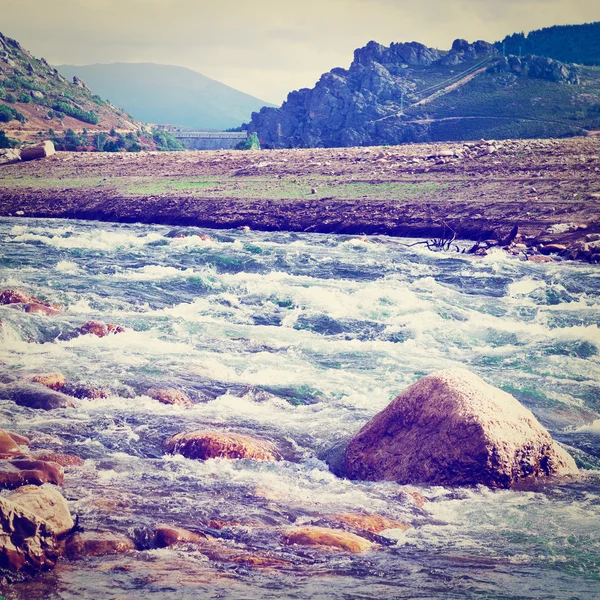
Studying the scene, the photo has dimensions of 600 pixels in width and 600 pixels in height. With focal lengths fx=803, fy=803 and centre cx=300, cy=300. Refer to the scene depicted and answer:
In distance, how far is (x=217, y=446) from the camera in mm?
10055

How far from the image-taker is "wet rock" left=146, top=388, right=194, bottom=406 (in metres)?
12.1

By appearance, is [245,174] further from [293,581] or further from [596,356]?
[293,581]

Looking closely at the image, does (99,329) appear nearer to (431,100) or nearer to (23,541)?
(23,541)

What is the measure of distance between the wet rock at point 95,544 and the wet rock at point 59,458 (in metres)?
1.93

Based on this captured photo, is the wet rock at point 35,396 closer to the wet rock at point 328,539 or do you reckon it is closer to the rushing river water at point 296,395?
the rushing river water at point 296,395

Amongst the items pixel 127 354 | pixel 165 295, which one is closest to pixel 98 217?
pixel 165 295

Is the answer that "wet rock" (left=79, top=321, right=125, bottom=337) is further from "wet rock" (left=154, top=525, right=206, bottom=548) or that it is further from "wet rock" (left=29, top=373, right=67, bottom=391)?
"wet rock" (left=154, top=525, right=206, bottom=548)

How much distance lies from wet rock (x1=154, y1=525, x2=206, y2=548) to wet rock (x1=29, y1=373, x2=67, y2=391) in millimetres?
5023

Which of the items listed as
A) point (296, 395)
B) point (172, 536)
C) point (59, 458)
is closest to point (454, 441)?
point (172, 536)

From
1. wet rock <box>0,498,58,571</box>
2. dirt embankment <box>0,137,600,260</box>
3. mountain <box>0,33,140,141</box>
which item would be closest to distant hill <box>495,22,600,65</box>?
mountain <box>0,33,140,141</box>

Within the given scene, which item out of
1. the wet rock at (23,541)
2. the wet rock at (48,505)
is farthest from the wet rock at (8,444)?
the wet rock at (23,541)

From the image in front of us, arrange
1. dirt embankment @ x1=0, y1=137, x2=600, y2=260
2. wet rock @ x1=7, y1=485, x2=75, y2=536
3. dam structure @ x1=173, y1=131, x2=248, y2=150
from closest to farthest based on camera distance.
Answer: wet rock @ x1=7, y1=485, x2=75, y2=536, dirt embankment @ x1=0, y1=137, x2=600, y2=260, dam structure @ x1=173, y1=131, x2=248, y2=150

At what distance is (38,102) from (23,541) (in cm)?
7918

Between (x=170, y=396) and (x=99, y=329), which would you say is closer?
(x=170, y=396)
